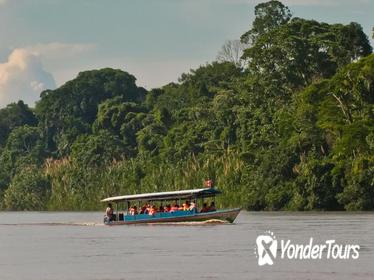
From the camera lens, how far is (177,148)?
102 m

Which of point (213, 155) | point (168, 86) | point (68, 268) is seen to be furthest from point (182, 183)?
point (68, 268)

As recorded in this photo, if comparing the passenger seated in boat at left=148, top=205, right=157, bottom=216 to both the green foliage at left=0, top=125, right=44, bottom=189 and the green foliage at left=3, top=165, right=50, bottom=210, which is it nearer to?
the green foliage at left=3, top=165, right=50, bottom=210

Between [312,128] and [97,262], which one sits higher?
[312,128]

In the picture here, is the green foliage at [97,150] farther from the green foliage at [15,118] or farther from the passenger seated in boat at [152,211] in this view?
the passenger seated in boat at [152,211]

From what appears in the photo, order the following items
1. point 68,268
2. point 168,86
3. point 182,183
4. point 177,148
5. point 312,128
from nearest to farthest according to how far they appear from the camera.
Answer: point 68,268, point 312,128, point 182,183, point 177,148, point 168,86

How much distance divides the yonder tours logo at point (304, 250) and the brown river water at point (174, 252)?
0.31 meters

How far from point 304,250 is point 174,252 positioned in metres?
4.31

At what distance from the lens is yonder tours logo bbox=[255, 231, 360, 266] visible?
3606 cm

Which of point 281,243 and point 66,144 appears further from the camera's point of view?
point 66,144

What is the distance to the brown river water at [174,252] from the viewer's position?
108 feet

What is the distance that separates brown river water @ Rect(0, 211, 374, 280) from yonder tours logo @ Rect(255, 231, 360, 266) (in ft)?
1.00

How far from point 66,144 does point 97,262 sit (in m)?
92.8

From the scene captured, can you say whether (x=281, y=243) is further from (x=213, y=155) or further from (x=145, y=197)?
(x=213, y=155)

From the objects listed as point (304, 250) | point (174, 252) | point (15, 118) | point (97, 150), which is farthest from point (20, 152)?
point (304, 250)
